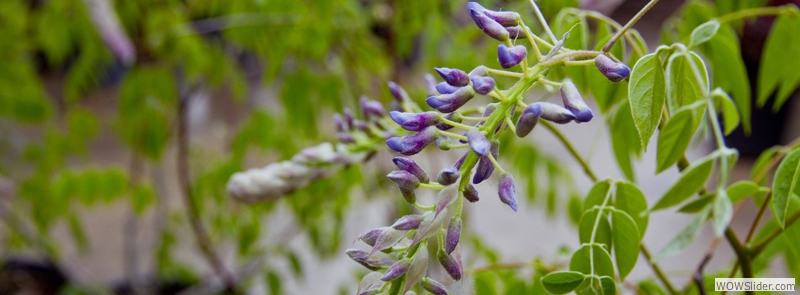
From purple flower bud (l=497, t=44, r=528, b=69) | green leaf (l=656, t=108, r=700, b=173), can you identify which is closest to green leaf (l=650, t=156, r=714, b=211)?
green leaf (l=656, t=108, r=700, b=173)

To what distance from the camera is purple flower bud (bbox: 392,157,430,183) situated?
22 centimetres

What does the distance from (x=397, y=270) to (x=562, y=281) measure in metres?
0.11

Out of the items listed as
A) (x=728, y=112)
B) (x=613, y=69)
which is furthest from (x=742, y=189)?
(x=613, y=69)

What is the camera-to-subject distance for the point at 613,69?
8.7 inches

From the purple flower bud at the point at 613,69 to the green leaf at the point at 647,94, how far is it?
0.02 metres

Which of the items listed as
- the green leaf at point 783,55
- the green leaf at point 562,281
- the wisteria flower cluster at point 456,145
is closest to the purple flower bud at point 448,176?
the wisteria flower cluster at point 456,145

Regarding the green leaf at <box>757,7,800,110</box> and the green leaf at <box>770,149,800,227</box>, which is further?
the green leaf at <box>757,7,800,110</box>

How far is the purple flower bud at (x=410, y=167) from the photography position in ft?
0.73

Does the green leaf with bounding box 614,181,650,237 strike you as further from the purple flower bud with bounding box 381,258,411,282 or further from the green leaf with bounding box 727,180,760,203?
the purple flower bud with bounding box 381,258,411,282

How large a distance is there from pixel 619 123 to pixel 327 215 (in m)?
0.78

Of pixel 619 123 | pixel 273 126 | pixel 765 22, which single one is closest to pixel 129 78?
pixel 273 126

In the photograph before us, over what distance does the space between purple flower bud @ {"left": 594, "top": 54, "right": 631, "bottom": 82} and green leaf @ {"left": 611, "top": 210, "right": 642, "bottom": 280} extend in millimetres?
103

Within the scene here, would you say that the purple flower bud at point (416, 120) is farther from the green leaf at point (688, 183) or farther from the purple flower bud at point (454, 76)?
the green leaf at point (688, 183)

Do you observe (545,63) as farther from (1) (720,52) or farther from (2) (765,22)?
(2) (765,22)
